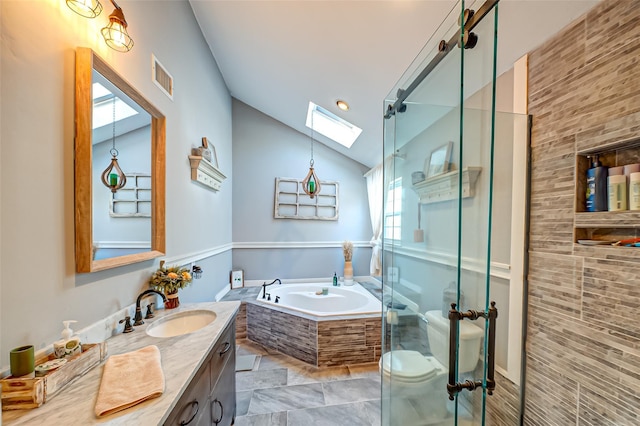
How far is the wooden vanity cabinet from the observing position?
905 mm

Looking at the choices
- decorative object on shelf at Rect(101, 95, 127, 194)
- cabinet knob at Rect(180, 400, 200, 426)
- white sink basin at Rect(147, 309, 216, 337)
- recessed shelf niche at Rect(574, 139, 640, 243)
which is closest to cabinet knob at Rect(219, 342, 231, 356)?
→ white sink basin at Rect(147, 309, 216, 337)

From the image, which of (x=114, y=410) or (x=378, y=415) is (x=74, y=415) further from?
(x=378, y=415)

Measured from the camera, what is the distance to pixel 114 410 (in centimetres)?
69

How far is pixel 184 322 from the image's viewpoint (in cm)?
150

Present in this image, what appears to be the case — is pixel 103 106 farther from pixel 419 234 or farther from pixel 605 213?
pixel 605 213

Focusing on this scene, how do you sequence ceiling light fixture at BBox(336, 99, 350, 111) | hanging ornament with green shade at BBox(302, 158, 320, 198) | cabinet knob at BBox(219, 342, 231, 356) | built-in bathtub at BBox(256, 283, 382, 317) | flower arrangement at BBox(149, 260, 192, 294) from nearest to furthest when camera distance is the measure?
cabinet knob at BBox(219, 342, 231, 356), flower arrangement at BBox(149, 260, 192, 294), ceiling light fixture at BBox(336, 99, 350, 111), built-in bathtub at BBox(256, 283, 382, 317), hanging ornament with green shade at BBox(302, 158, 320, 198)

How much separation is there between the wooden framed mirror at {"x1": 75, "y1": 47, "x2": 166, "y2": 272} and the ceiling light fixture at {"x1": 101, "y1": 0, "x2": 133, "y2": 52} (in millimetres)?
118

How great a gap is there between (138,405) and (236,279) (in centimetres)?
280

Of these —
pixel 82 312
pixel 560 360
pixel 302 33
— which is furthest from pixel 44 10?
pixel 560 360

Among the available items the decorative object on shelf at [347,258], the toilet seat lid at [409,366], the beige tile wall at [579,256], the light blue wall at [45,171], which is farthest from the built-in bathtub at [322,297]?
the light blue wall at [45,171]

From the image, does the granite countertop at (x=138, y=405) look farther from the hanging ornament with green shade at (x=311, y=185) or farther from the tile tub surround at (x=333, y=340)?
the hanging ornament with green shade at (x=311, y=185)

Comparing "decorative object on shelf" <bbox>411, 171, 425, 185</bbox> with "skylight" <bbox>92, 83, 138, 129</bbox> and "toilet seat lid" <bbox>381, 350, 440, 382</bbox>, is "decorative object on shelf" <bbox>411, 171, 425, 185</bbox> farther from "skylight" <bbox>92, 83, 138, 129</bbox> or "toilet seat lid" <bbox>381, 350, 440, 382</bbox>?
"skylight" <bbox>92, 83, 138, 129</bbox>

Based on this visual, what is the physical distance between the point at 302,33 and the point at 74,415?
2384mm

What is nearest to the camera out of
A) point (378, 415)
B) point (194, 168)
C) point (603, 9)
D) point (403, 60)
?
point (603, 9)
